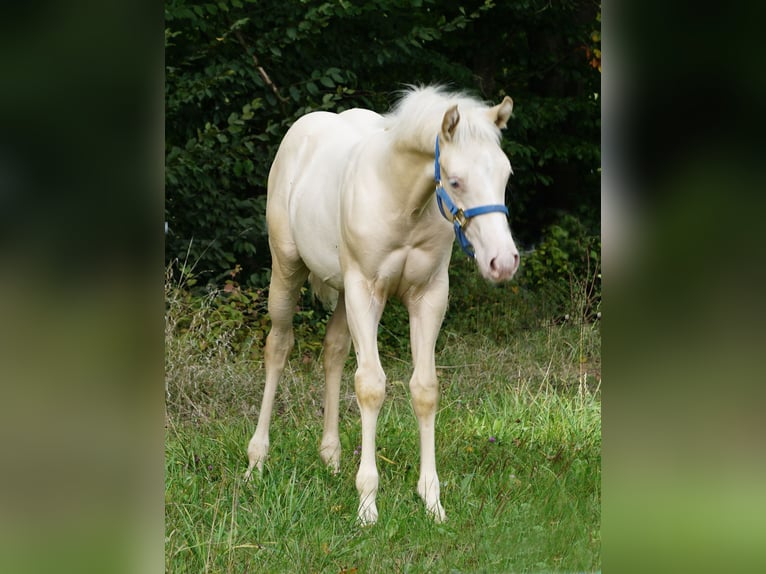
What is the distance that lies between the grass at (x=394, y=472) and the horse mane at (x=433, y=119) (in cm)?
160

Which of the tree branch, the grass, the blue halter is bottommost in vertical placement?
the grass

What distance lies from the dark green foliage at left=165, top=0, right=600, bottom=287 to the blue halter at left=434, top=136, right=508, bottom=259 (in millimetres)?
3221

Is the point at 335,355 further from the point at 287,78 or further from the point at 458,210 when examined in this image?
the point at 287,78

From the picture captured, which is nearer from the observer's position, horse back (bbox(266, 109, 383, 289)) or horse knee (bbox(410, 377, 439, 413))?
horse knee (bbox(410, 377, 439, 413))

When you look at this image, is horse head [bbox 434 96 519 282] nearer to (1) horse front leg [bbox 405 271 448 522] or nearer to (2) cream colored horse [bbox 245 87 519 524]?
(2) cream colored horse [bbox 245 87 519 524]

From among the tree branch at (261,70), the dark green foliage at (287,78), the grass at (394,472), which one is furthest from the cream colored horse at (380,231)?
the tree branch at (261,70)

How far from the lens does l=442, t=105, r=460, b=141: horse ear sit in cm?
338

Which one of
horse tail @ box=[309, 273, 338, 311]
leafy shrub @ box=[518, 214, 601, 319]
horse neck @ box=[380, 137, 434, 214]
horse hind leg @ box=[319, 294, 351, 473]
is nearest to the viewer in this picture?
horse neck @ box=[380, 137, 434, 214]

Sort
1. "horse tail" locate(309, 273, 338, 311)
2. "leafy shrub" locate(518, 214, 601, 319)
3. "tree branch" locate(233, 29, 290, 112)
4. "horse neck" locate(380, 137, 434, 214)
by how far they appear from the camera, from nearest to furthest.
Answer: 1. "horse neck" locate(380, 137, 434, 214)
2. "horse tail" locate(309, 273, 338, 311)
3. "tree branch" locate(233, 29, 290, 112)
4. "leafy shrub" locate(518, 214, 601, 319)

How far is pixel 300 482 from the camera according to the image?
13.9 ft

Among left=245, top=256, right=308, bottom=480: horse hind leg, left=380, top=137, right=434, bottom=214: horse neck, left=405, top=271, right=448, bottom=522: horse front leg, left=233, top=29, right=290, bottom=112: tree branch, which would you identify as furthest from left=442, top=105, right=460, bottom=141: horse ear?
left=233, top=29, right=290, bottom=112: tree branch

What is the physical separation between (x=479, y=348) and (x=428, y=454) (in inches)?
146
